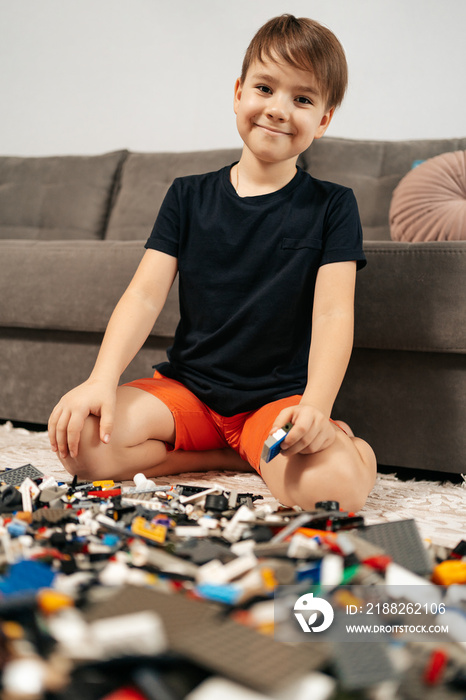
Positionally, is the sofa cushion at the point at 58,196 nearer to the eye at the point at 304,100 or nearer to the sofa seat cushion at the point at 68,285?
the sofa seat cushion at the point at 68,285

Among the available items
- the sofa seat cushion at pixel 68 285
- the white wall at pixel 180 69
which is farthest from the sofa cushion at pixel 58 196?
the sofa seat cushion at pixel 68 285

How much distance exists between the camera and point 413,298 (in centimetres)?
109

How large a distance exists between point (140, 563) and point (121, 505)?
0.19 metres

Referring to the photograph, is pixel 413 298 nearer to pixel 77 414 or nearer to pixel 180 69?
pixel 77 414

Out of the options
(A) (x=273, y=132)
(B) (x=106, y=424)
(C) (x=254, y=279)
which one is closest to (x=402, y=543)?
(B) (x=106, y=424)

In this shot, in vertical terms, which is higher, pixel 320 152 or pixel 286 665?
pixel 320 152

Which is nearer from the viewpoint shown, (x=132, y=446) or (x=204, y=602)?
(x=204, y=602)

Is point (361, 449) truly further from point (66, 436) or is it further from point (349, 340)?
point (66, 436)

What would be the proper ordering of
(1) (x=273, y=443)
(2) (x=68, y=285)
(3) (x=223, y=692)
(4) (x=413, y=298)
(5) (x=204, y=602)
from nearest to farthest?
(3) (x=223, y=692)
(5) (x=204, y=602)
(1) (x=273, y=443)
(4) (x=413, y=298)
(2) (x=68, y=285)

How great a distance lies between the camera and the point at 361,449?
897 mm

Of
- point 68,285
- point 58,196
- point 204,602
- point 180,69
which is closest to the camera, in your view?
point 204,602

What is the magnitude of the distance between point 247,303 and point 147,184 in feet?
4.11

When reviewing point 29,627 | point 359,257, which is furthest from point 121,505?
point 359,257

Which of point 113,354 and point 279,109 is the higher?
point 279,109
